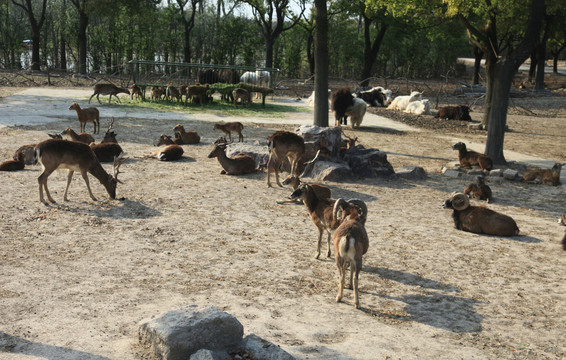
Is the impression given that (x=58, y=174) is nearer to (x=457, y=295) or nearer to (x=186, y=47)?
(x=457, y=295)

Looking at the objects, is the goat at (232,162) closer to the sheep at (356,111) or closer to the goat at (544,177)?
the goat at (544,177)

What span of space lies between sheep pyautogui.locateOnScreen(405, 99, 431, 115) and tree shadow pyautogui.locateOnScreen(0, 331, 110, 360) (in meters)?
22.2

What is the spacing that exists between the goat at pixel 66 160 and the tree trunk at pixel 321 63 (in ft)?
27.1

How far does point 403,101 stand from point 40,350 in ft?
78.6

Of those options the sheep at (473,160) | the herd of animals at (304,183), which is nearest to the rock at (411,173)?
the herd of animals at (304,183)

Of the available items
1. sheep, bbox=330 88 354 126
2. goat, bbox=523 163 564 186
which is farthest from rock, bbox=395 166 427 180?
sheep, bbox=330 88 354 126

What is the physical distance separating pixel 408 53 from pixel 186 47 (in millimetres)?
18766

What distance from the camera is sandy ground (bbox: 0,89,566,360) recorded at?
4996mm

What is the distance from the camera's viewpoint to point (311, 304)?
18.9ft

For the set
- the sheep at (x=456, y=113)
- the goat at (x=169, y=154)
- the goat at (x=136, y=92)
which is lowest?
the goat at (x=169, y=154)

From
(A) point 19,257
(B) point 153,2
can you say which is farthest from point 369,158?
(B) point 153,2

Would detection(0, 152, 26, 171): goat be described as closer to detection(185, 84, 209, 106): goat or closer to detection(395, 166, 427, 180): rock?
detection(395, 166, 427, 180): rock

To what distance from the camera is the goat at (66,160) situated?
870cm

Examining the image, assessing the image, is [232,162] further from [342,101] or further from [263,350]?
[342,101]
